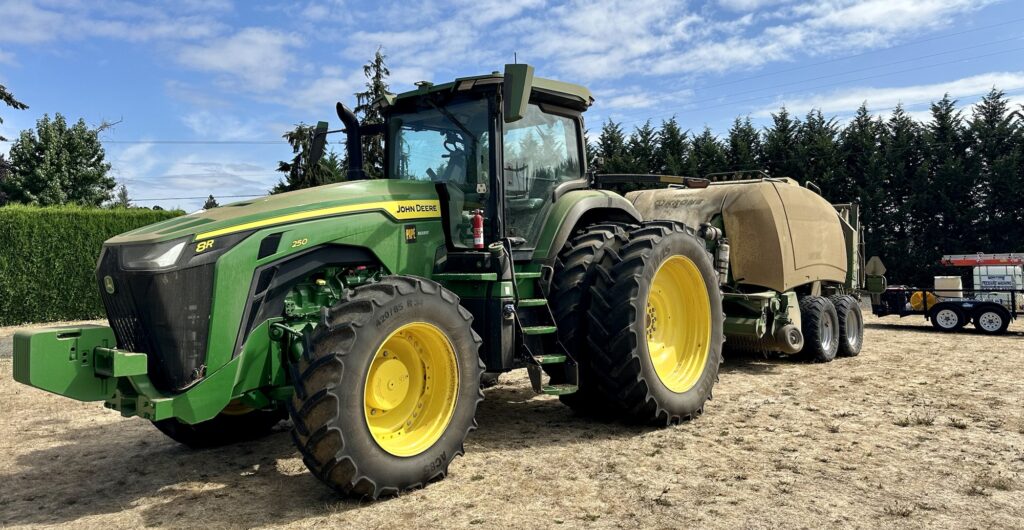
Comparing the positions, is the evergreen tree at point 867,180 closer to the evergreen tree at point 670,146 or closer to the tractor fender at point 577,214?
the evergreen tree at point 670,146

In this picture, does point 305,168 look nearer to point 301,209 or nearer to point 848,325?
point 301,209

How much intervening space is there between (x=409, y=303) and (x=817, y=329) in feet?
23.9

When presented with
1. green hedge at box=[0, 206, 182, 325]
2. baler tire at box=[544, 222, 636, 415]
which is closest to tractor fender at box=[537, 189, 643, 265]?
baler tire at box=[544, 222, 636, 415]

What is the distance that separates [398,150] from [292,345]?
2294 millimetres

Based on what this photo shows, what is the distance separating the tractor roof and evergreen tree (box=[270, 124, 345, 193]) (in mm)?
904

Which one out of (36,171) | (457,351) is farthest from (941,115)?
(36,171)

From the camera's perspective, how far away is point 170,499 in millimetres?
4500

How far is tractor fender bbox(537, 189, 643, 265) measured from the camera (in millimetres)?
5930

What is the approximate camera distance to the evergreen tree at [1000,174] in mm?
20281

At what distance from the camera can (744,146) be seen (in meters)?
23.8

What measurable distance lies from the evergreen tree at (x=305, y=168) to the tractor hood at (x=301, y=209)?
138 centimetres

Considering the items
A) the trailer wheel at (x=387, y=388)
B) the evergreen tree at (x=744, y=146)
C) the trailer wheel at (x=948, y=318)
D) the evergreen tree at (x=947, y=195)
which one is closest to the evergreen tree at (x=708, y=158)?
the evergreen tree at (x=744, y=146)

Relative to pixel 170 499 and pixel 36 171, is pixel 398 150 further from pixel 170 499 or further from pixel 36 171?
pixel 36 171

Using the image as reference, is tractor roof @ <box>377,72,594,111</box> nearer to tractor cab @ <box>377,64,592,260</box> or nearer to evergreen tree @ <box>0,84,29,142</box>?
tractor cab @ <box>377,64,592,260</box>
